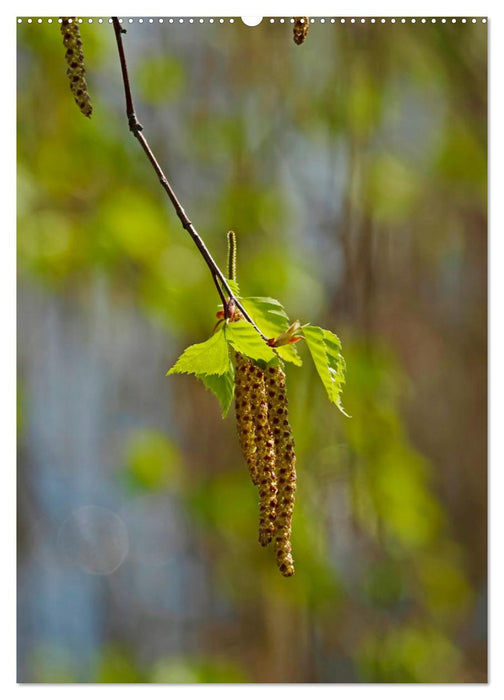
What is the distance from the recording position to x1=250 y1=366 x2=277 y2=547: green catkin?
0.59 meters

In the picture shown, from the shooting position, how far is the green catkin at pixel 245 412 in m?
0.61

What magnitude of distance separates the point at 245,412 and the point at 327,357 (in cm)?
9

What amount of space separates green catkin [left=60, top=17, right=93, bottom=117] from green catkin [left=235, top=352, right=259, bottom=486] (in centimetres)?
24

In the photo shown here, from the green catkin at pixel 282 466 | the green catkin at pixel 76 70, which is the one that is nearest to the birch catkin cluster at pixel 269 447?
the green catkin at pixel 282 466

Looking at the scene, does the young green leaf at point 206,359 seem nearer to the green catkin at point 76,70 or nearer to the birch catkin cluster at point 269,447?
the birch catkin cluster at point 269,447

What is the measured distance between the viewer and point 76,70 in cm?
67

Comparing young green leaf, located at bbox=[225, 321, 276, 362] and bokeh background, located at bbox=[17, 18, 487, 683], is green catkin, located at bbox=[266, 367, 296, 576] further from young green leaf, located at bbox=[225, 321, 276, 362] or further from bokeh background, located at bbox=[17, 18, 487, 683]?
bokeh background, located at bbox=[17, 18, 487, 683]

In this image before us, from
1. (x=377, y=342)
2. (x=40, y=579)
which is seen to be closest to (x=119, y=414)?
(x=40, y=579)

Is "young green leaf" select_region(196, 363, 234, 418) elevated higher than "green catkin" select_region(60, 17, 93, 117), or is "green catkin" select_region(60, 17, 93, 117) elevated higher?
"green catkin" select_region(60, 17, 93, 117)

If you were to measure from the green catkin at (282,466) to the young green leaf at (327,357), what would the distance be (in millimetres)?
35

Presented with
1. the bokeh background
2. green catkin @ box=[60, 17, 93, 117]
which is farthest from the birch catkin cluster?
the bokeh background

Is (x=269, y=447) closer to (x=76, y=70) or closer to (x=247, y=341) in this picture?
(x=247, y=341)

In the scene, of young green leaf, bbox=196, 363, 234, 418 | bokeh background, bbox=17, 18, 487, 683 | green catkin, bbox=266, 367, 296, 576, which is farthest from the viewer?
bokeh background, bbox=17, 18, 487, 683

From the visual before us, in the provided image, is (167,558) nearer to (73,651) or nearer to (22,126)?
(73,651)
